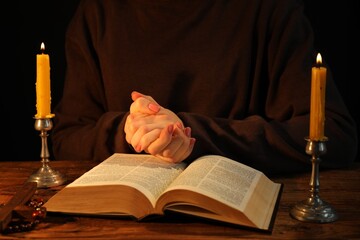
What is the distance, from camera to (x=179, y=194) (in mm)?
1174

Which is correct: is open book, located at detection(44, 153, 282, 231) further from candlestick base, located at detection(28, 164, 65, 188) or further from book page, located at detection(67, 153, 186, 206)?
candlestick base, located at detection(28, 164, 65, 188)

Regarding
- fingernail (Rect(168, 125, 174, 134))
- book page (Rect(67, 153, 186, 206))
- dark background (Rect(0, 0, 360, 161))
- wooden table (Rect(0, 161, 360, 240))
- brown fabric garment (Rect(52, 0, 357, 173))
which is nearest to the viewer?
wooden table (Rect(0, 161, 360, 240))

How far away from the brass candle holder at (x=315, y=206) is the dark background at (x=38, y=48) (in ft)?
4.12

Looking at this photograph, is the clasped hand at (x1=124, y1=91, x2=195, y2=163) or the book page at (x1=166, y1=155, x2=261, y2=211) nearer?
the book page at (x1=166, y1=155, x2=261, y2=211)

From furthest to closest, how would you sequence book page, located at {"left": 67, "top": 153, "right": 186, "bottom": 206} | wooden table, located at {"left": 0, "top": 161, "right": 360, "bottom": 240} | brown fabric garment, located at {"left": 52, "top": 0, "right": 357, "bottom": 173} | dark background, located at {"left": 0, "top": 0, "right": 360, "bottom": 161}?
dark background, located at {"left": 0, "top": 0, "right": 360, "bottom": 161}
brown fabric garment, located at {"left": 52, "top": 0, "right": 357, "bottom": 173}
book page, located at {"left": 67, "top": 153, "right": 186, "bottom": 206}
wooden table, located at {"left": 0, "top": 161, "right": 360, "bottom": 240}

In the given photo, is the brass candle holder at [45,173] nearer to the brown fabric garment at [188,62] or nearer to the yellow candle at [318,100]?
the brown fabric garment at [188,62]

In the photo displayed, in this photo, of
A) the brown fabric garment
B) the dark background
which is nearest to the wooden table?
the brown fabric garment

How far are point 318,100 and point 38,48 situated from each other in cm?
159

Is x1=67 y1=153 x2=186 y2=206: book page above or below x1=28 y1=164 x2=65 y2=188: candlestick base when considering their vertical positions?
above

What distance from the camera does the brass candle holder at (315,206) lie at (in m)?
1.19

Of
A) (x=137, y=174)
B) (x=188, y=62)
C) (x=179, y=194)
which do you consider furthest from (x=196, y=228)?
(x=188, y=62)

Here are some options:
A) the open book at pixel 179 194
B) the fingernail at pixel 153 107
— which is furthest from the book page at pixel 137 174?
the fingernail at pixel 153 107

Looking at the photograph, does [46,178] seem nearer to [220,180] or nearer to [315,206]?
[220,180]

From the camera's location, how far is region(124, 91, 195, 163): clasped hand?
1.43m
